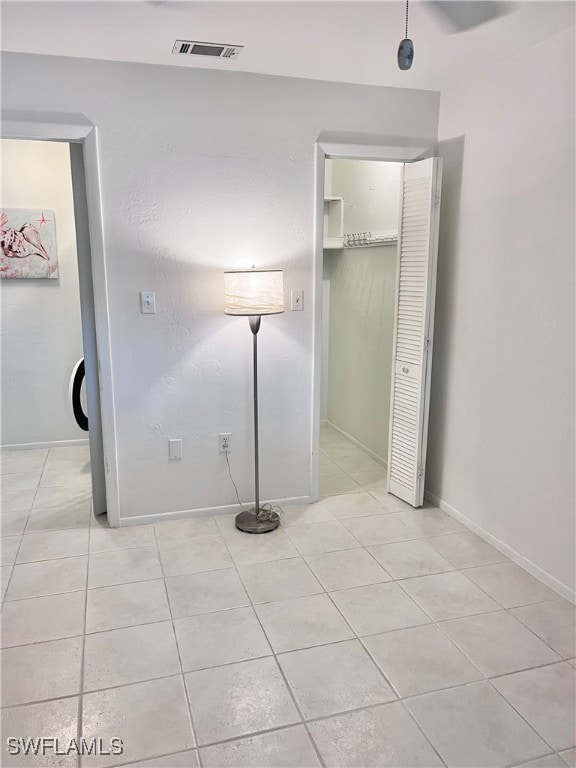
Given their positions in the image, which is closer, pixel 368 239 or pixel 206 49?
pixel 206 49

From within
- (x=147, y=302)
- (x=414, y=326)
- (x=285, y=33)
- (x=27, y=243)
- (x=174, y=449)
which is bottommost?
(x=174, y=449)

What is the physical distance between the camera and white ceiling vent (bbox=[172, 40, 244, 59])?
2533 millimetres

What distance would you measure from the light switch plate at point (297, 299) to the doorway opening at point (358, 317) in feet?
2.65

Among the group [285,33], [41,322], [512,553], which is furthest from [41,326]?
[512,553]

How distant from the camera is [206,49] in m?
2.60

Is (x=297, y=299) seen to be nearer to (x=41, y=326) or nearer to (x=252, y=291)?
(x=252, y=291)

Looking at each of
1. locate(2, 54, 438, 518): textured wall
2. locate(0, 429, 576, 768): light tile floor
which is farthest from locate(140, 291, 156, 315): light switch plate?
locate(0, 429, 576, 768): light tile floor

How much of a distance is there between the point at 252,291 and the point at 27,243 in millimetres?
2281

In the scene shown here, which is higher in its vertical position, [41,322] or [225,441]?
[41,322]

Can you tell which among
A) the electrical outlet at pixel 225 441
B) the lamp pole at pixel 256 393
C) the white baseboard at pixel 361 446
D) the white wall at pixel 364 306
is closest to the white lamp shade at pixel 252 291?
the lamp pole at pixel 256 393

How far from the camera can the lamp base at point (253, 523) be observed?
3.14 meters

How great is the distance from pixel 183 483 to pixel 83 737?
1.58 metres

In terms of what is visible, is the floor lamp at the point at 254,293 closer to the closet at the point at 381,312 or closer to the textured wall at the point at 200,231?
the textured wall at the point at 200,231

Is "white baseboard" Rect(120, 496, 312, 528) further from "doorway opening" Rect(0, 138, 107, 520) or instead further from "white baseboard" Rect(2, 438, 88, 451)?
"white baseboard" Rect(2, 438, 88, 451)
